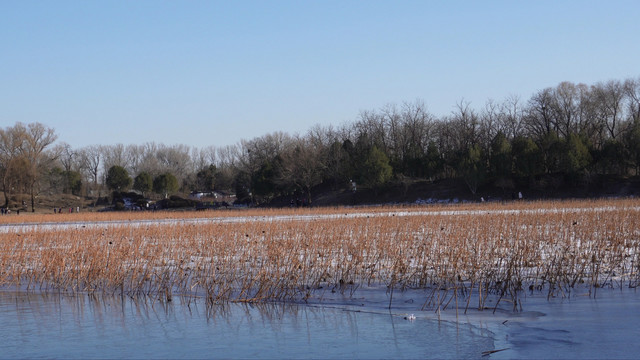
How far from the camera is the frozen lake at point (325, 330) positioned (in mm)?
7090

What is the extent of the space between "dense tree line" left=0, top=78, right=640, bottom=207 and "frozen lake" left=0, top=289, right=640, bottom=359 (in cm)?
5132

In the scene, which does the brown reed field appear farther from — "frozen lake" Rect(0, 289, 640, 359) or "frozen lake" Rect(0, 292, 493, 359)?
"frozen lake" Rect(0, 292, 493, 359)

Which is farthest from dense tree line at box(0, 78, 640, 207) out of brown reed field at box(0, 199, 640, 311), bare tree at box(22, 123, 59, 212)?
brown reed field at box(0, 199, 640, 311)

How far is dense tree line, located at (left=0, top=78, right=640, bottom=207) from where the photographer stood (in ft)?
194

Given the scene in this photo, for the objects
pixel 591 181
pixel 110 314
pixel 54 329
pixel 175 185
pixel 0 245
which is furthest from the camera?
pixel 175 185

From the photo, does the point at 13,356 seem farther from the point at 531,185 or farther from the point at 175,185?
the point at 175,185

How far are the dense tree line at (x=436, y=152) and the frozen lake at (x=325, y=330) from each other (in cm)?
5132

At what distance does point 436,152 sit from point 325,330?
210ft

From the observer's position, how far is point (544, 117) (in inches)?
2896

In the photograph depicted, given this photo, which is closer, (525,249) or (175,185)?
(525,249)

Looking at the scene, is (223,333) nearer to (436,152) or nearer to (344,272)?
(344,272)

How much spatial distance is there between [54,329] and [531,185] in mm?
56009

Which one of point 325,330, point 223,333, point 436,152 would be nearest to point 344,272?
point 325,330

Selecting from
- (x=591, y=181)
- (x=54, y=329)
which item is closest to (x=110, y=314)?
(x=54, y=329)
